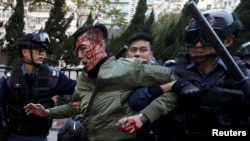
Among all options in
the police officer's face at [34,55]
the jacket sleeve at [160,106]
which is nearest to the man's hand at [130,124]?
the jacket sleeve at [160,106]

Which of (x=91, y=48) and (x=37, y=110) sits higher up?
(x=91, y=48)

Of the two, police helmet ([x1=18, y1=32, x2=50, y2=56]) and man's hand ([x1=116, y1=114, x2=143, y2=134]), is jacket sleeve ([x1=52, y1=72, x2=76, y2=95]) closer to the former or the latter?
police helmet ([x1=18, y1=32, x2=50, y2=56])

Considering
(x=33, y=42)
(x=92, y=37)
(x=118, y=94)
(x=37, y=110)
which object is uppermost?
(x=92, y=37)

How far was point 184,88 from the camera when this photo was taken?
6.62 feet

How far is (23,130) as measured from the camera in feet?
11.3

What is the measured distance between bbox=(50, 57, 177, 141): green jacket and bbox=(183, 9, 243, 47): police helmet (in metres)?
0.21

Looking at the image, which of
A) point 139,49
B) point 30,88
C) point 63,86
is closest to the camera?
point 30,88

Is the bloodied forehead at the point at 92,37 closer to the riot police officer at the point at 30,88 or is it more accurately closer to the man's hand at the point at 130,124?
the man's hand at the point at 130,124

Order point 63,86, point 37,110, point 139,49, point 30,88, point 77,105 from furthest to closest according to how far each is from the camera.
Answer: point 139,49, point 63,86, point 30,88, point 37,110, point 77,105

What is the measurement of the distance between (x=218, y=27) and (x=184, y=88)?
0.39 m

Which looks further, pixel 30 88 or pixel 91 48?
pixel 30 88

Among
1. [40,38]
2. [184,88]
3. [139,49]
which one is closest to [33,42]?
[40,38]

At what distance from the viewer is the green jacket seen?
215 centimetres

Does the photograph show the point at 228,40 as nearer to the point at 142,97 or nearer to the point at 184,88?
the point at 184,88
